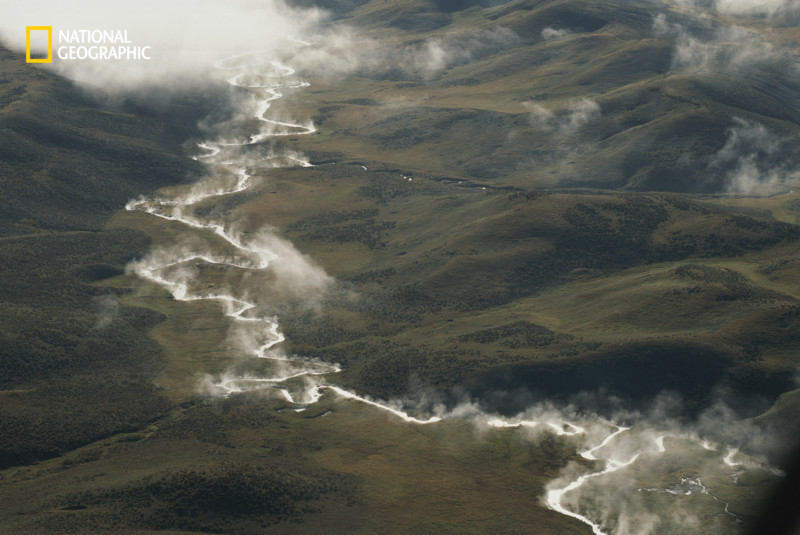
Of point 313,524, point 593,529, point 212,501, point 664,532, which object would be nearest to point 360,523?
point 313,524

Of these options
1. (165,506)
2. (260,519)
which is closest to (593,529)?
(260,519)

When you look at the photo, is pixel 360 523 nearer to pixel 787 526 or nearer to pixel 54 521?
pixel 54 521

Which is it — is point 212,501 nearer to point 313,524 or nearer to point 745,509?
point 313,524

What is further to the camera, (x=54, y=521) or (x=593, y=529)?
(x=593, y=529)

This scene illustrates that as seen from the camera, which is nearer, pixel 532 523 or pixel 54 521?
pixel 54 521

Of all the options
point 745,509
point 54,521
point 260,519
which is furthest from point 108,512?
point 745,509

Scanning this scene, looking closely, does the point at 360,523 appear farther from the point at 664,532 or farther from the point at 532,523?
the point at 664,532

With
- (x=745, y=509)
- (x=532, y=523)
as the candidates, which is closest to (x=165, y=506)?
(x=532, y=523)
